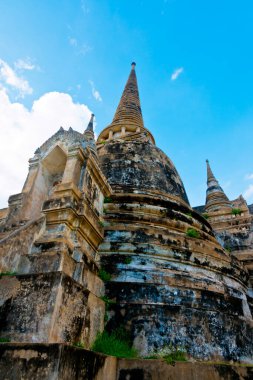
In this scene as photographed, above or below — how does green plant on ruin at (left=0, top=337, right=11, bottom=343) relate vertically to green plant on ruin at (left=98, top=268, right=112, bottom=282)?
below

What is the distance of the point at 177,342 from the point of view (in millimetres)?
5402

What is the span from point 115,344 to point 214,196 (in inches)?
625

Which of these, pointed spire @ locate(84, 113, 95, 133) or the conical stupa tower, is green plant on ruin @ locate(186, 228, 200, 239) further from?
pointed spire @ locate(84, 113, 95, 133)

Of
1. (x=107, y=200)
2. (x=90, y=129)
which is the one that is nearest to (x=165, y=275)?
(x=107, y=200)

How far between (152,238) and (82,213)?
85.7 inches

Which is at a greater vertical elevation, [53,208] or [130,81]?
[130,81]

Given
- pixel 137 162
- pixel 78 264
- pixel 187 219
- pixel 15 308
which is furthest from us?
pixel 137 162

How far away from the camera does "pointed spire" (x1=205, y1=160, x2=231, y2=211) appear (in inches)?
723

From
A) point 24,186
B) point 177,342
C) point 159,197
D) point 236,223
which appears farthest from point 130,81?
point 177,342

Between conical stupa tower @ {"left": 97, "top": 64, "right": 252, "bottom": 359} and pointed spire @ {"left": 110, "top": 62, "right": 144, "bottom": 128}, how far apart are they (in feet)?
18.6

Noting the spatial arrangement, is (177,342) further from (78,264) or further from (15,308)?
(15,308)

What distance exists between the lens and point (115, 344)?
5090 millimetres

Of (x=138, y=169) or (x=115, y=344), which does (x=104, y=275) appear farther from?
(x=138, y=169)

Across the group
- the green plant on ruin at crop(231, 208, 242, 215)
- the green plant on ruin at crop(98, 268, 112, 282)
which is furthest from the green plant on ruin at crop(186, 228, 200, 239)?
the green plant on ruin at crop(231, 208, 242, 215)
